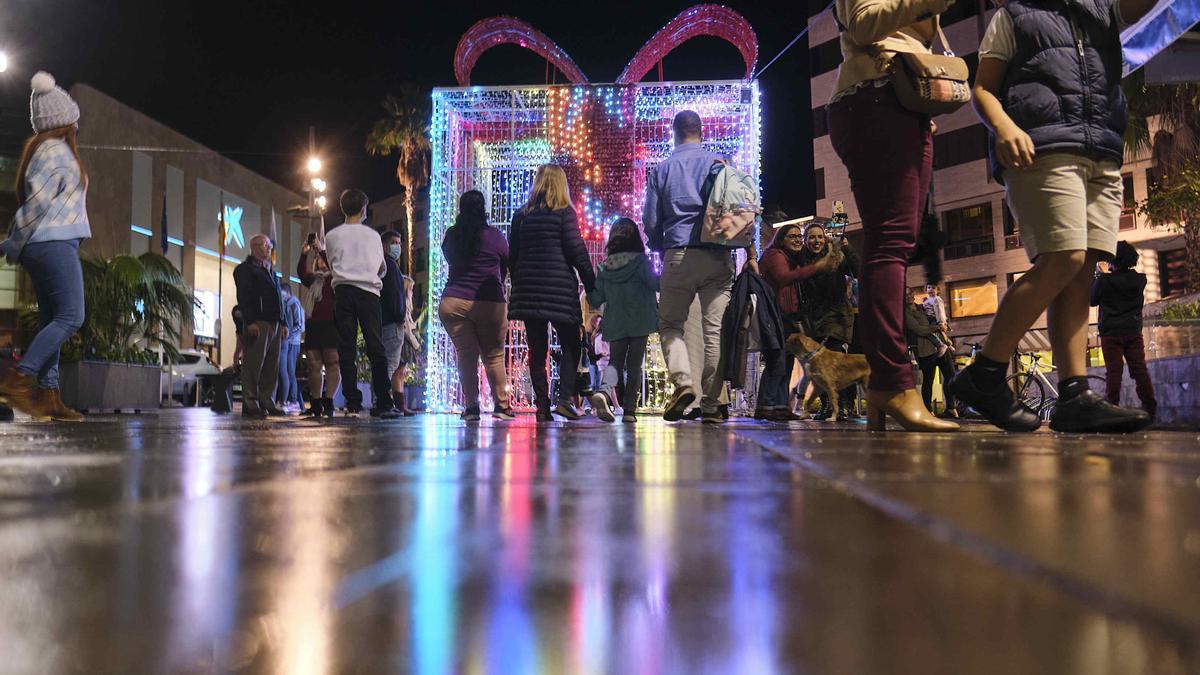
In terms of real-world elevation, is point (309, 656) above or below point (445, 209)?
below

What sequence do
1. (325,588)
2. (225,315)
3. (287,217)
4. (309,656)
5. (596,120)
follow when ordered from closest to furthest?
1. (309,656)
2. (325,588)
3. (596,120)
4. (225,315)
5. (287,217)

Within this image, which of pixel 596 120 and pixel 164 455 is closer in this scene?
pixel 164 455

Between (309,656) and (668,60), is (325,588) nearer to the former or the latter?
(309,656)

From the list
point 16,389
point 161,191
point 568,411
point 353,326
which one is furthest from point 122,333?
point 161,191

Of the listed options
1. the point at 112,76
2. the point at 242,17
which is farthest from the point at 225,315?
the point at 242,17

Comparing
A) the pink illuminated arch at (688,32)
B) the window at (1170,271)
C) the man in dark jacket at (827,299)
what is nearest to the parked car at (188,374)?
the pink illuminated arch at (688,32)

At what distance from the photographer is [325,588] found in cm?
48

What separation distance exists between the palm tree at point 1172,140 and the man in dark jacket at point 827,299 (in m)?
6.41

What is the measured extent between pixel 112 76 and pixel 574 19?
11682mm

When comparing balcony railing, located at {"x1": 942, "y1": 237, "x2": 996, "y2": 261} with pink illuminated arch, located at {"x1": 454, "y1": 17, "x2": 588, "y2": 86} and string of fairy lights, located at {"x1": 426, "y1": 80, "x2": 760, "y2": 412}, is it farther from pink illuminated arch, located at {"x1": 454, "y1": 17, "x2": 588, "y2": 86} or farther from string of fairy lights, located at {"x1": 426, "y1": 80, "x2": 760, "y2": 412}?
pink illuminated arch, located at {"x1": 454, "y1": 17, "x2": 588, "y2": 86}

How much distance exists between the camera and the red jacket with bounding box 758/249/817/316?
6.74 metres

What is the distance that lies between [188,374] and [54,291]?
61.4ft

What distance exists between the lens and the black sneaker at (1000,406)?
346 cm

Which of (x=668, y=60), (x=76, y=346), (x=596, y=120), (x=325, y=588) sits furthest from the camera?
(x=668, y=60)
